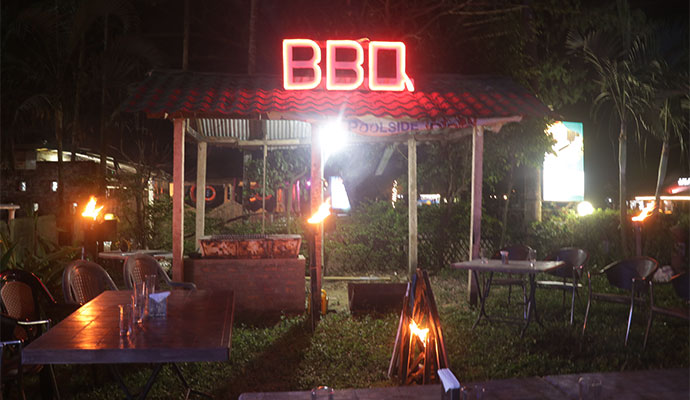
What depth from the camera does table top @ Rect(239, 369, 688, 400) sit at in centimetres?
312

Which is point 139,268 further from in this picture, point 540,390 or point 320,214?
point 540,390

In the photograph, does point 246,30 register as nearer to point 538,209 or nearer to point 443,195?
point 443,195

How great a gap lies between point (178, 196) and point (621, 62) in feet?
34.6

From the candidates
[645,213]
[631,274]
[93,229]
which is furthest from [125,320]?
[645,213]

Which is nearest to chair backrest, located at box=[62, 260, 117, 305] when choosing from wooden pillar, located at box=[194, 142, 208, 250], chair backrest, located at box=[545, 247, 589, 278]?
wooden pillar, located at box=[194, 142, 208, 250]

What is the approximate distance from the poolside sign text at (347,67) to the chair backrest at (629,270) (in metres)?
3.92

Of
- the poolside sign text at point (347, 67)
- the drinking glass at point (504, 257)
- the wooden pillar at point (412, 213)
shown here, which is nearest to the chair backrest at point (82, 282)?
the poolside sign text at point (347, 67)

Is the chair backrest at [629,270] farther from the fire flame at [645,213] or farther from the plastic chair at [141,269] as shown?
the plastic chair at [141,269]

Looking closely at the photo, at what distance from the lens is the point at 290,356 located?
19.2 ft

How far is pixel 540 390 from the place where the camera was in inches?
132

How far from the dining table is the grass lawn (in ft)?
3.65

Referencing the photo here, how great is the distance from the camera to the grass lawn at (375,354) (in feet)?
16.6

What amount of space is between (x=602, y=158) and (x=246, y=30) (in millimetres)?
24022

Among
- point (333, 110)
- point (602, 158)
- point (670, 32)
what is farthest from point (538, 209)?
point (602, 158)
